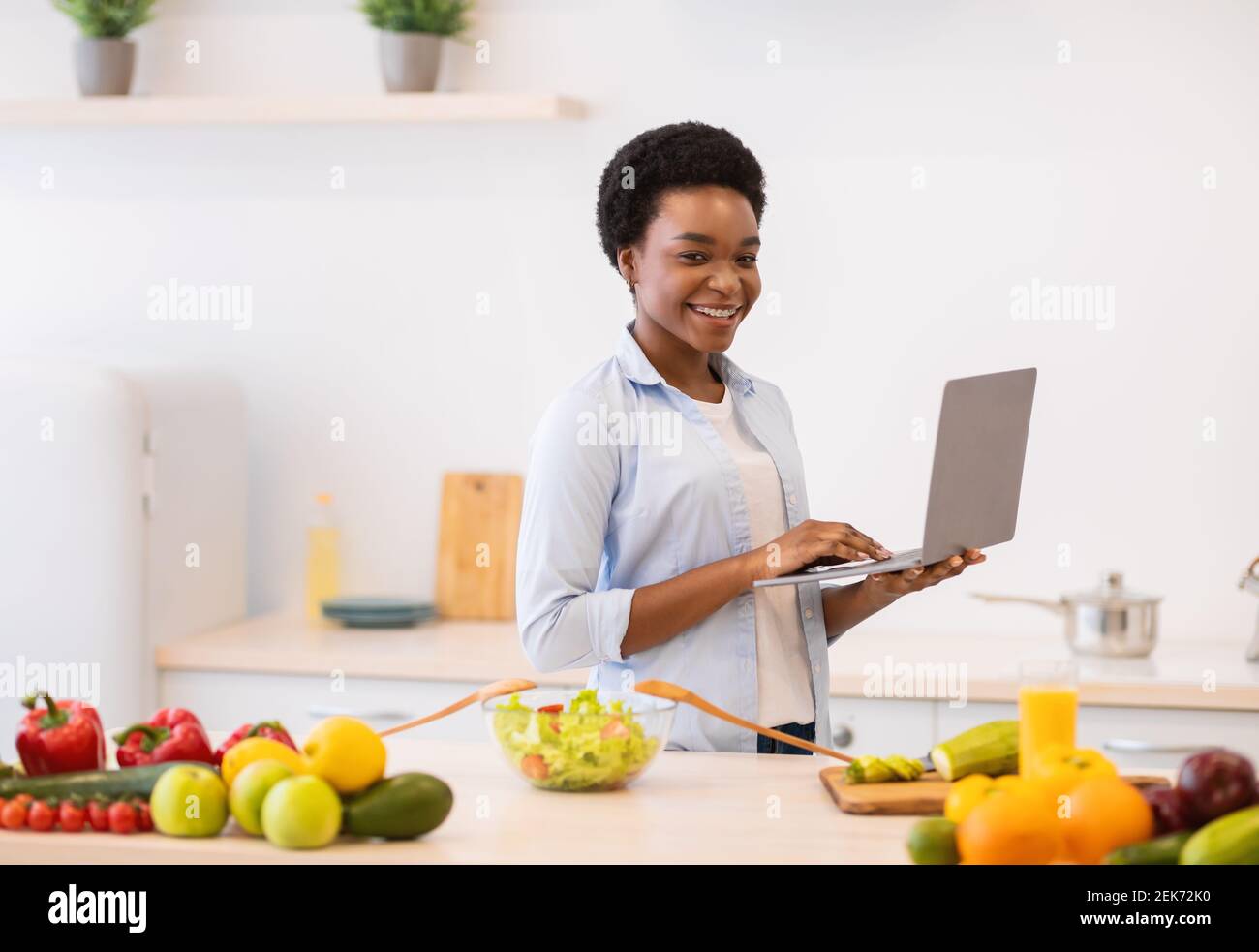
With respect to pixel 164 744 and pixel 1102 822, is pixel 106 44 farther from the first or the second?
pixel 1102 822

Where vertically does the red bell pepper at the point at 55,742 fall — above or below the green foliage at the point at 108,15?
below

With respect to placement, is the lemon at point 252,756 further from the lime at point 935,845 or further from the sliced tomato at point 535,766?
the lime at point 935,845

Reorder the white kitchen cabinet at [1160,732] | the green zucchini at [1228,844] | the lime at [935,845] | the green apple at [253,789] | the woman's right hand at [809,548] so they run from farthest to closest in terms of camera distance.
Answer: the white kitchen cabinet at [1160,732], the woman's right hand at [809,548], the green apple at [253,789], the lime at [935,845], the green zucchini at [1228,844]

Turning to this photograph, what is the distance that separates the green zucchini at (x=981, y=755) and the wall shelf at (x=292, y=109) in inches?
71.8

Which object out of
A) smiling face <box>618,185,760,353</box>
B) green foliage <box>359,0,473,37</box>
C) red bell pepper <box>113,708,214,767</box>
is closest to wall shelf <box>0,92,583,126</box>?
green foliage <box>359,0,473,37</box>

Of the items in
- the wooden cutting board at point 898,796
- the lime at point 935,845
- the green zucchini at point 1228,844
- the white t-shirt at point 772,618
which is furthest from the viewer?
the white t-shirt at point 772,618

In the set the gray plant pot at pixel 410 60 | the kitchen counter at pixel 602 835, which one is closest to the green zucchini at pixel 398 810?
the kitchen counter at pixel 602 835

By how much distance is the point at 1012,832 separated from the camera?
1266 millimetres

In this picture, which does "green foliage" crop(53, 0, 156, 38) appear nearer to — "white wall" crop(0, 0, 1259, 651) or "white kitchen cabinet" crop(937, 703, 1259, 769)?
"white wall" crop(0, 0, 1259, 651)

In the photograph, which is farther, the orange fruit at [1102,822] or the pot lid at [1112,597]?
the pot lid at [1112,597]

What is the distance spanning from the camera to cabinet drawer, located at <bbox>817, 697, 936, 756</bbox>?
2676mm

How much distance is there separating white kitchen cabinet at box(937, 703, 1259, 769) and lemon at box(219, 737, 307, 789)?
1.48 metres

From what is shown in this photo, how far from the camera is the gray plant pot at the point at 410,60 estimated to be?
10.2ft
